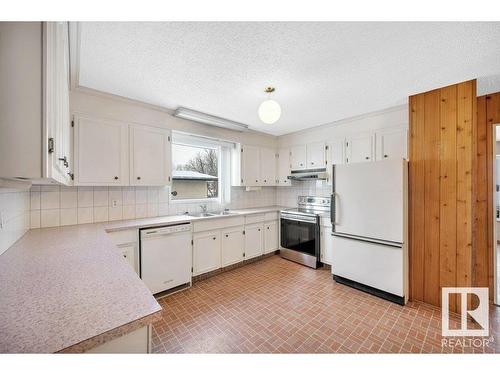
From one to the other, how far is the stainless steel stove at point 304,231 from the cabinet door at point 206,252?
51.5 inches

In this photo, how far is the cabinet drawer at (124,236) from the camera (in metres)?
2.18

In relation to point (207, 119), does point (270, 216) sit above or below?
below

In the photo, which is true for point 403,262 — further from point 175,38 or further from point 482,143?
point 175,38

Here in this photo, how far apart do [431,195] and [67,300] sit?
3.11 metres

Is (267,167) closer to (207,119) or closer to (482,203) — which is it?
(207,119)

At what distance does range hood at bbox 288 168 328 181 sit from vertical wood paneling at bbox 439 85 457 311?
150 cm

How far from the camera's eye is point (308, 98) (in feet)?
8.43

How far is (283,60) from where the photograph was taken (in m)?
1.76

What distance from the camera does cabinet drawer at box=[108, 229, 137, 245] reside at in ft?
7.17

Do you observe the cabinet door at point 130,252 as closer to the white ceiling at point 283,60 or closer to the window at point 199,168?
the window at point 199,168

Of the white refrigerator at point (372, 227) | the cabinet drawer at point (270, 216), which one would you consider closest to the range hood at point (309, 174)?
the white refrigerator at point (372, 227)

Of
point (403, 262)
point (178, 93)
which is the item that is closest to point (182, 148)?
point (178, 93)

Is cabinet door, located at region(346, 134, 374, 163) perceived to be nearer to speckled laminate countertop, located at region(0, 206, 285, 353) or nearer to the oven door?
the oven door
